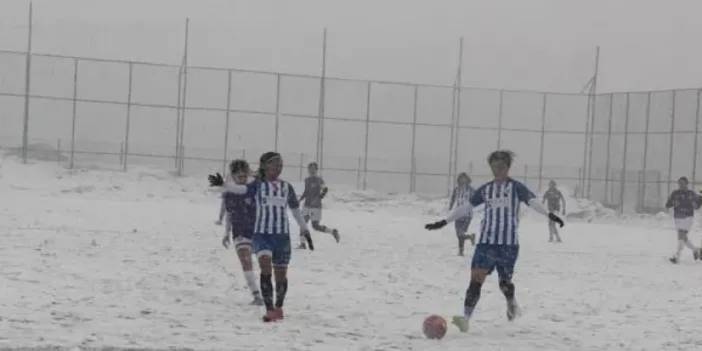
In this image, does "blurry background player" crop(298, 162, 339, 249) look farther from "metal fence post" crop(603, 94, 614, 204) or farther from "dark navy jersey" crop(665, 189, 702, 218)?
"metal fence post" crop(603, 94, 614, 204)

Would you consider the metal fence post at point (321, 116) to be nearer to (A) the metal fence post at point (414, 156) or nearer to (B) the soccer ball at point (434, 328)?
(A) the metal fence post at point (414, 156)

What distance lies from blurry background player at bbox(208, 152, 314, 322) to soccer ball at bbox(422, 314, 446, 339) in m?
1.53

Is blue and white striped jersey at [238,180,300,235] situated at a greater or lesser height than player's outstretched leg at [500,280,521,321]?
greater

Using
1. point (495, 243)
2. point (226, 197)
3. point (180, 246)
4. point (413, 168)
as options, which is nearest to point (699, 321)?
point (495, 243)

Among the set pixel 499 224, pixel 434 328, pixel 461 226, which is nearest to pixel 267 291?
pixel 434 328

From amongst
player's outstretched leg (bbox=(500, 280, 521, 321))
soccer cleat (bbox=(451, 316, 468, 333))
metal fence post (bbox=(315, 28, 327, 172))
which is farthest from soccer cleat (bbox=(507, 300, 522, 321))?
metal fence post (bbox=(315, 28, 327, 172))

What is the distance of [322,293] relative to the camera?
1261cm

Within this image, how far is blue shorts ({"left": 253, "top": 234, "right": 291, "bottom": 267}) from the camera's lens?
10055 millimetres

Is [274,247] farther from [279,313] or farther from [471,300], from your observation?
[471,300]

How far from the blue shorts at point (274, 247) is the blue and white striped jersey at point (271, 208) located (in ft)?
0.17

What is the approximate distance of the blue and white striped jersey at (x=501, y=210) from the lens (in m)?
10.1

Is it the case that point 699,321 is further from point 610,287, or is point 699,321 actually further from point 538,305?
point 610,287

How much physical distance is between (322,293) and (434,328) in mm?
3628

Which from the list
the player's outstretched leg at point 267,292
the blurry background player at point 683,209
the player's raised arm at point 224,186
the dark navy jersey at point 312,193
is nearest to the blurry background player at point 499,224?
the player's outstretched leg at point 267,292
